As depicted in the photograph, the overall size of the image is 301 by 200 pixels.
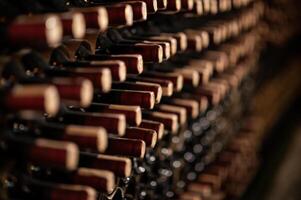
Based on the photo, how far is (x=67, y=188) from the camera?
2.17ft

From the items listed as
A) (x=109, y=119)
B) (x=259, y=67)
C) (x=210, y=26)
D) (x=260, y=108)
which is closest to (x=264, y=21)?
(x=259, y=67)

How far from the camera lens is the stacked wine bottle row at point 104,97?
0.61 metres

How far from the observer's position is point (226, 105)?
183cm

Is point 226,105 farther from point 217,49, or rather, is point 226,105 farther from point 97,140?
point 97,140

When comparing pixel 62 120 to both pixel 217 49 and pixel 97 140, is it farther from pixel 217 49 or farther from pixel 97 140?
pixel 217 49

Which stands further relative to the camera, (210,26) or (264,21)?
(264,21)

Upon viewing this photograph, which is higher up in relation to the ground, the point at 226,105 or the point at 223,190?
the point at 226,105

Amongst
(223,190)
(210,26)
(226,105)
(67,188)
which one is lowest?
(223,190)

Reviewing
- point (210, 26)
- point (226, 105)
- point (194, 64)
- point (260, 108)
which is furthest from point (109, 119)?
point (260, 108)

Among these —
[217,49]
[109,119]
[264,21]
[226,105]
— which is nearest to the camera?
[109,119]

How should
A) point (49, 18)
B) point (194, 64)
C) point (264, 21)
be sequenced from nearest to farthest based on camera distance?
point (49, 18)
point (194, 64)
point (264, 21)

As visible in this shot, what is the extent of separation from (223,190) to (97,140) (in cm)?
124

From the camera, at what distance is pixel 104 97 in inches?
34.4

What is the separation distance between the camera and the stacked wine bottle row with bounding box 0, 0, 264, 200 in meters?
0.61
